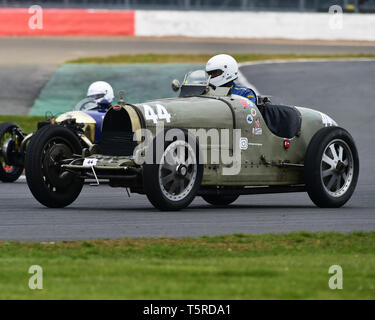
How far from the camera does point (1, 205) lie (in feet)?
42.4

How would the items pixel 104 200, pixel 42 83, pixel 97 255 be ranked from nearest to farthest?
pixel 97 255 < pixel 104 200 < pixel 42 83

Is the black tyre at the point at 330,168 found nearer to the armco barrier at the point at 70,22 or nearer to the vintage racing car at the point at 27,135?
the vintage racing car at the point at 27,135

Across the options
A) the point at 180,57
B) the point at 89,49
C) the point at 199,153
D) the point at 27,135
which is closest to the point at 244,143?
the point at 199,153

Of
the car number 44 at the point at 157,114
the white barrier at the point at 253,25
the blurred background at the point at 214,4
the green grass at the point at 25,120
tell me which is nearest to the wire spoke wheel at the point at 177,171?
the car number 44 at the point at 157,114

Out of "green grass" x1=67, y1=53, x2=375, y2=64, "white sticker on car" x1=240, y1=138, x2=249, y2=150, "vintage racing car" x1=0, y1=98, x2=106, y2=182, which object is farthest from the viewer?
"green grass" x1=67, y1=53, x2=375, y2=64

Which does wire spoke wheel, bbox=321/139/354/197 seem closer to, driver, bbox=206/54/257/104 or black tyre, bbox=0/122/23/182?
driver, bbox=206/54/257/104

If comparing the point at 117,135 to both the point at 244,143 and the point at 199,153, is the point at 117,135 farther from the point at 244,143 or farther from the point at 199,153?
the point at 244,143

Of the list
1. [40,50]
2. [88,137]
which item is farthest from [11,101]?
[88,137]

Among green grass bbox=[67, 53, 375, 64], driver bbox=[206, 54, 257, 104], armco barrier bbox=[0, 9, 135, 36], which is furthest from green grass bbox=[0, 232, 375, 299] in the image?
armco barrier bbox=[0, 9, 135, 36]

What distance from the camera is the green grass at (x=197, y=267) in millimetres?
6965

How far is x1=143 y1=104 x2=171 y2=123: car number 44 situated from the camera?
1173cm

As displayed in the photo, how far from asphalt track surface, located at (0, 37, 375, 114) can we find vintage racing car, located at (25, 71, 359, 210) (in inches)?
608

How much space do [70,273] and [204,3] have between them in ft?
114
